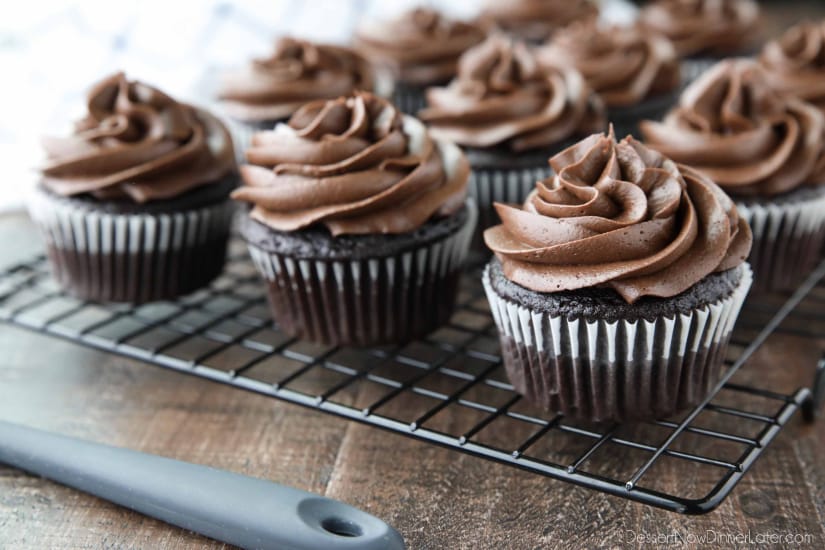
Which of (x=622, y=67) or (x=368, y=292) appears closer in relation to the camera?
(x=368, y=292)

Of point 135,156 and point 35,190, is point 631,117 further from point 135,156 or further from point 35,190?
point 35,190

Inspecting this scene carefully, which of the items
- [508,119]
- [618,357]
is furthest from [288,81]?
[618,357]

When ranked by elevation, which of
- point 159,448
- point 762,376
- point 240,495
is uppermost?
point 240,495

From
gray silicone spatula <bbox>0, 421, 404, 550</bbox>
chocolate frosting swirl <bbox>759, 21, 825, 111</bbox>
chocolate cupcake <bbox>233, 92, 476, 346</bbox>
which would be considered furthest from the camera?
chocolate frosting swirl <bbox>759, 21, 825, 111</bbox>

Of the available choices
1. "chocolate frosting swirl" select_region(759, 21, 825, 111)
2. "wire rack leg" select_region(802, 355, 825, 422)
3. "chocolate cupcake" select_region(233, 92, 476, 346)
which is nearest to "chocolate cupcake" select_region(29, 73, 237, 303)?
"chocolate cupcake" select_region(233, 92, 476, 346)

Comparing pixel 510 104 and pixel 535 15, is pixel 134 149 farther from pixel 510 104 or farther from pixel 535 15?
pixel 535 15

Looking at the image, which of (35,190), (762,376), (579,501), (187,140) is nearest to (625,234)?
(579,501)

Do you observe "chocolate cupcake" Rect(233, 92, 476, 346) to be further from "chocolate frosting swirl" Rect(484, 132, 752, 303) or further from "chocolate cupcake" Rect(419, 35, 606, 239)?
"chocolate cupcake" Rect(419, 35, 606, 239)
